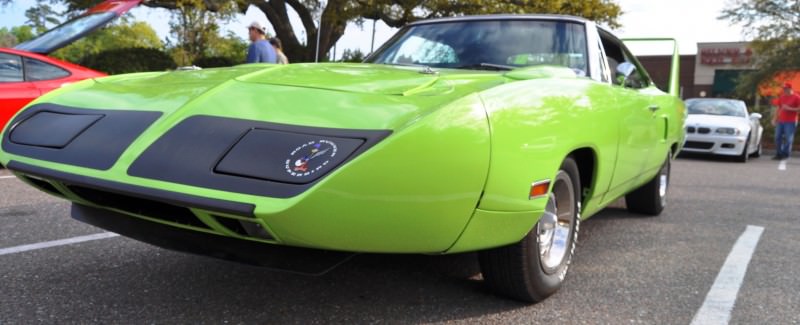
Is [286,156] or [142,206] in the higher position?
[286,156]

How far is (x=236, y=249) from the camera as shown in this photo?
195 centimetres

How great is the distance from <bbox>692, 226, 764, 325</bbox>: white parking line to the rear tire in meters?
0.68

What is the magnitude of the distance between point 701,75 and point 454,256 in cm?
4150

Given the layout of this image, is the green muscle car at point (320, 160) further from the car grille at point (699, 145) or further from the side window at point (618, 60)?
the car grille at point (699, 145)

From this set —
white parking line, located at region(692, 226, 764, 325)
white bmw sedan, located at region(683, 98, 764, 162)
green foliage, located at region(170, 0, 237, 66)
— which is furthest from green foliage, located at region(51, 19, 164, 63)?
white parking line, located at region(692, 226, 764, 325)

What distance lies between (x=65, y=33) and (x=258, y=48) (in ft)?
8.44

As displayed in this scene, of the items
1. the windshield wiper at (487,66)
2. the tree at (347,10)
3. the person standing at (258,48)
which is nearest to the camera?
the windshield wiper at (487,66)

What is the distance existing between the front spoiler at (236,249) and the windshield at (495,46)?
5.04ft

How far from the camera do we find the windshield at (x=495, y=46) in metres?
3.23

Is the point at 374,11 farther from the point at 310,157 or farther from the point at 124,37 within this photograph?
the point at 124,37

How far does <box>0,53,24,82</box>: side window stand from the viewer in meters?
6.18

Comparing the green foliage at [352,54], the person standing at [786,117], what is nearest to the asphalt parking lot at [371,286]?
the person standing at [786,117]

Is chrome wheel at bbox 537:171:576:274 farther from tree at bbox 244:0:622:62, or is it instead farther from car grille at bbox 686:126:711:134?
tree at bbox 244:0:622:62

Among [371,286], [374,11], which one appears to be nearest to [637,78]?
[371,286]
